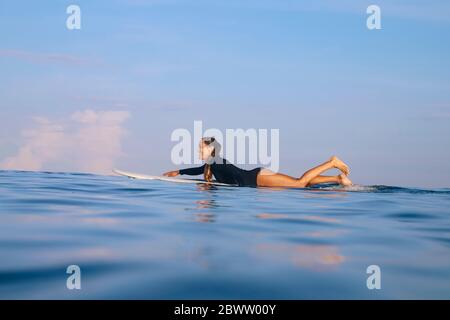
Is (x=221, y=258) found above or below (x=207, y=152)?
below

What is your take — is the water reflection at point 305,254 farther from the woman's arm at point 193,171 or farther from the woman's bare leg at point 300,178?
the woman's arm at point 193,171

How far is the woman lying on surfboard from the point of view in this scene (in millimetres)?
11195

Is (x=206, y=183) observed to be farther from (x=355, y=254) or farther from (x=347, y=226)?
(x=355, y=254)

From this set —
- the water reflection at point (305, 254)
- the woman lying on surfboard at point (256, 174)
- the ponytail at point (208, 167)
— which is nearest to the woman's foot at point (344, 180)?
the woman lying on surfboard at point (256, 174)

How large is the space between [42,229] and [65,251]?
1.14 m

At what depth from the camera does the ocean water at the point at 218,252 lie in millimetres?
2838

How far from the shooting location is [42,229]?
4.75 m

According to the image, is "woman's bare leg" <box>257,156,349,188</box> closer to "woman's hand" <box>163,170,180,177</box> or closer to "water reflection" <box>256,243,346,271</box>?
"woman's hand" <box>163,170,180,177</box>

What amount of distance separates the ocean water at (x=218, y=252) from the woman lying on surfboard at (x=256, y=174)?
4148 mm

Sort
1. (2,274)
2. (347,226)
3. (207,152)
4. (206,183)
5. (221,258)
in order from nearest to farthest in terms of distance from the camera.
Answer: (2,274), (221,258), (347,226), (207,152), (206,183)

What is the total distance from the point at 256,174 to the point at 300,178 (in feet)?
3.43

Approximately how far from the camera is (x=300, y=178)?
1153 cm

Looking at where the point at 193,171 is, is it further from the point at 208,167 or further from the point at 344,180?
the point at 344,180
